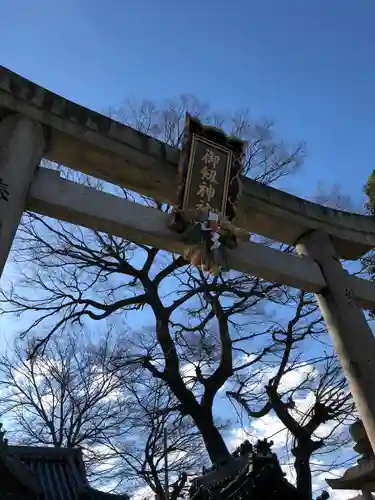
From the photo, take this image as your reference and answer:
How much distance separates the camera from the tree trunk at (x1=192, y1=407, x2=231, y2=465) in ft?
30.8

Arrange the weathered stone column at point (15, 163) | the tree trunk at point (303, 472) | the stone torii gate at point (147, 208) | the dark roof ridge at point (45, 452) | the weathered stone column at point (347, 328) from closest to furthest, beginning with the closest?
the weathered stone column at point (15, 163) < the stone torii gate at point (147, 208) < the weathered stone column at point (347, 328) < the tree trunk at point (303, 472) < the dark roof ridge at point (45, 452)

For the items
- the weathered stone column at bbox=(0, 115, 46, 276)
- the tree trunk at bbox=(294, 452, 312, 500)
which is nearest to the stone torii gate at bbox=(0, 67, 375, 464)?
the weathered stone column at bbox=(0, 115, 46, 276)

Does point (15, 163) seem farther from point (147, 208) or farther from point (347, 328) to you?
point (347, 328)

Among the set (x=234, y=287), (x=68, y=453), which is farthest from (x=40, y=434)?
(x=234, y=287)

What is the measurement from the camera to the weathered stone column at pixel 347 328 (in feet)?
17.7

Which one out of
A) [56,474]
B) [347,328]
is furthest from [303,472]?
[56,474]

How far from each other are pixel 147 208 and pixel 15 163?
1.49 metres

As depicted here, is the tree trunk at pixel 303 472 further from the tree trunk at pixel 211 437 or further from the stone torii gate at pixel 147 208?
the stone torii gate at pixel 147 208

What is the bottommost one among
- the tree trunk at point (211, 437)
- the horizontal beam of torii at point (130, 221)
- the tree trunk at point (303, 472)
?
the tree trunk at point (303, 472)

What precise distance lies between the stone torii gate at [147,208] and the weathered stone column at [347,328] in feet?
0.04

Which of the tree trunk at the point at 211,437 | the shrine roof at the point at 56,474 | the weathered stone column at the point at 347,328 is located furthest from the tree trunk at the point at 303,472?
the shrine roof at the point at 56,474

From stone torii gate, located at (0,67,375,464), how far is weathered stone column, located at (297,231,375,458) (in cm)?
1

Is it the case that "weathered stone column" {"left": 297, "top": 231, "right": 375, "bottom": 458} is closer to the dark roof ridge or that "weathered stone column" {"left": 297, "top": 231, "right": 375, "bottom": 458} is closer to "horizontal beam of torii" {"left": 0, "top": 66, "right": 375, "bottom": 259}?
"horizontal beam of torii" {"left": 0, "top": 66, "right": 375, "bottom": 259}

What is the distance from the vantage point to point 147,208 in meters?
5.35
